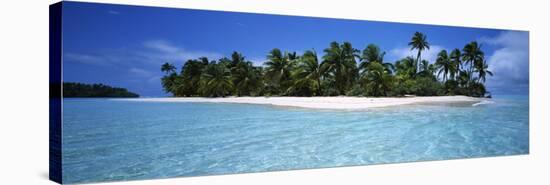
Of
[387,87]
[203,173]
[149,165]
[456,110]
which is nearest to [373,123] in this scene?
[387,87]

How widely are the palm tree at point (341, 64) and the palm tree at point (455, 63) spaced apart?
2235 mm

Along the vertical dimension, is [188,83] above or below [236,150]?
above

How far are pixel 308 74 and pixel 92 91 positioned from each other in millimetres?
3761

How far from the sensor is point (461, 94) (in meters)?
12.1

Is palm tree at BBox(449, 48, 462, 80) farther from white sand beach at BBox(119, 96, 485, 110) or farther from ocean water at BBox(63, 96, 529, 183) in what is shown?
ocean water at BBox(63, 96, 529, 183)

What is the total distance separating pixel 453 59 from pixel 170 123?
5.84 metres

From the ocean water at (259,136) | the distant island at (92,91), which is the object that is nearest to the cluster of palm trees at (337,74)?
the ocean water at (259,136)

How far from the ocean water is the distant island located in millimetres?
103

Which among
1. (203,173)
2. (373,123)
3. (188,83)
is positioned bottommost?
(203,173)

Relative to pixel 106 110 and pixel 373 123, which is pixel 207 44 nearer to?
pixel 106 110

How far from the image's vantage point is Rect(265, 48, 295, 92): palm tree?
10.3 metres

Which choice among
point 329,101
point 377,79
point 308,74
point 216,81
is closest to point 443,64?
point 377,79

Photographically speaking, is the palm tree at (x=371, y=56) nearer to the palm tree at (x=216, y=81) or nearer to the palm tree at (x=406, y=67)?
the palm tree at (x=406, y=67)

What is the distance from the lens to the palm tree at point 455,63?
11981mm
